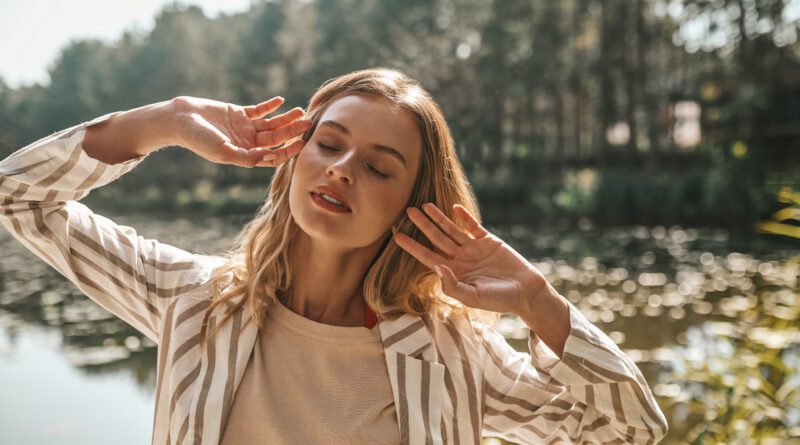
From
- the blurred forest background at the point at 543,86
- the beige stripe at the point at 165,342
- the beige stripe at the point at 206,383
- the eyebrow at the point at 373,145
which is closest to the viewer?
the beige stripe at the point at 206,383

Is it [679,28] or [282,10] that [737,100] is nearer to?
[679,28]

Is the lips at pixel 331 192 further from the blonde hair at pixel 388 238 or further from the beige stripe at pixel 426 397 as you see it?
the beige stripe at pixel 426 397

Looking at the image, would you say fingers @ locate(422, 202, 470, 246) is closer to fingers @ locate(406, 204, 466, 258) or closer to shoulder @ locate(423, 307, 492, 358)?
fingers @ locate(406, 204, 466, 258)

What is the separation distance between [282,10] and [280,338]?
17177 mm

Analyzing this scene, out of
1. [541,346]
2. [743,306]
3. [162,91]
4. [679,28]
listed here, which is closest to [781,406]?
[541,346]

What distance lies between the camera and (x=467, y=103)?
1415 centimetres

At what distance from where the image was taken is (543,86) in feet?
53.2

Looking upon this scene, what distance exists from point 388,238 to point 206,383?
1.56 ft

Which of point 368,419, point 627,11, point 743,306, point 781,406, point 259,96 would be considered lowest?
point 743,306

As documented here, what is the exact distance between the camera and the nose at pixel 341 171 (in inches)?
46.8

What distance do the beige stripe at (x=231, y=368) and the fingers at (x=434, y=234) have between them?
34cm

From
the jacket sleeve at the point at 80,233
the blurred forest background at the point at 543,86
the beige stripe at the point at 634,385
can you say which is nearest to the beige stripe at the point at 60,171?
the jacket sleeve at the point at 80,233

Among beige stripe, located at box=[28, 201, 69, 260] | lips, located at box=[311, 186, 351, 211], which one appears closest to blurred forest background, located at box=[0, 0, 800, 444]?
lips, located at box=[311, 186, 351, 211]

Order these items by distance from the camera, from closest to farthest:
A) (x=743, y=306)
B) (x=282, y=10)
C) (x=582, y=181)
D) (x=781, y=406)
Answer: (x=781, y=406), (x=743, y=306), (x=582, y=181), (x=282, y=10)
